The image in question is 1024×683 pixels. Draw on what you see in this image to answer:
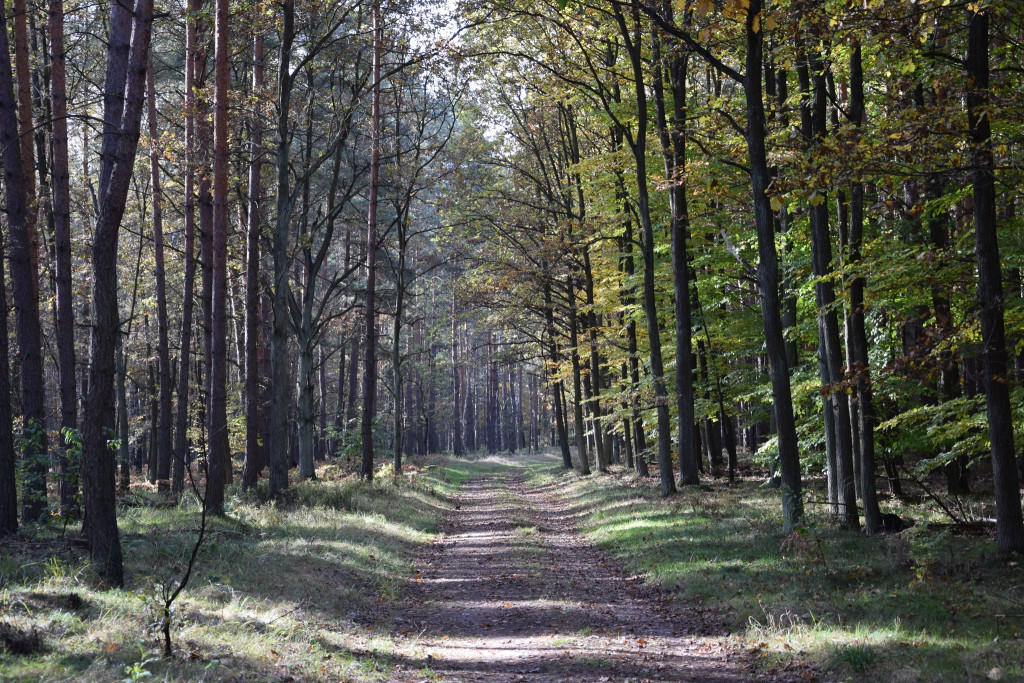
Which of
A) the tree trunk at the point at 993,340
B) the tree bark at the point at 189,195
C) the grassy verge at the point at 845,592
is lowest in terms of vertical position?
the grassy verge at the point at 845,592

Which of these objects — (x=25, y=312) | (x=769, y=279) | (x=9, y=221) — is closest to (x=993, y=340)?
(x=769, y=279)

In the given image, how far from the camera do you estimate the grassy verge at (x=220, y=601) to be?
223 inches

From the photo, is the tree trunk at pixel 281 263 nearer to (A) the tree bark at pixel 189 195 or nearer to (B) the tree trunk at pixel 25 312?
(A) the tree bark at pixel 189 195

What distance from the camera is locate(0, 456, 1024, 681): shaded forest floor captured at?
6043 millimetres

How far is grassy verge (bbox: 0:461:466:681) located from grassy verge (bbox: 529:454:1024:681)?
377 centimetres

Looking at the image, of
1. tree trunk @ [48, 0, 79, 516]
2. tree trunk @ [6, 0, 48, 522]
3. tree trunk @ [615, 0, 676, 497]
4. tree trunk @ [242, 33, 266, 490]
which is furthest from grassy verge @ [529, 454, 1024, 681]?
tree trunk @ [48, 0, 79, 516]

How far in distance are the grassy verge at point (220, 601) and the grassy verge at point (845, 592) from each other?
148 inches

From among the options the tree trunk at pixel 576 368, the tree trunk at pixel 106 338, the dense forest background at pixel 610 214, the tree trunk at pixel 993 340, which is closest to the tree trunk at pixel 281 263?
the dense forest background at pixel 610 214

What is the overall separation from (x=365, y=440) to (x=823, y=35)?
1849 cm

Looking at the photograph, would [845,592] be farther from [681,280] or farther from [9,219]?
[9,219]

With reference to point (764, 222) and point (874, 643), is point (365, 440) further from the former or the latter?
point (874, 643)

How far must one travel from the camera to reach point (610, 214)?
23.7 m

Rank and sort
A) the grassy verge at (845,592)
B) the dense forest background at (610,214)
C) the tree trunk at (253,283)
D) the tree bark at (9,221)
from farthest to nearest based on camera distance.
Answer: the tree trunk at (253,283)
the tree bark at (9,221)
the dense forest background at (610,214)
the grassy verge at (845,592)

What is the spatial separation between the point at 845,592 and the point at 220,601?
6.97 m
